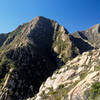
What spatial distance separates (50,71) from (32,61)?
53.4ft

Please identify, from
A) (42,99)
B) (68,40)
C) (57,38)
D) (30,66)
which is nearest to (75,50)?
(68,40)

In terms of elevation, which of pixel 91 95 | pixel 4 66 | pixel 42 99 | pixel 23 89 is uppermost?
pixel 4 66

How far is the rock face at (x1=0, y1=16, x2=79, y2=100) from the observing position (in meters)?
60.4

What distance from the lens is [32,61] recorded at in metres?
88.4

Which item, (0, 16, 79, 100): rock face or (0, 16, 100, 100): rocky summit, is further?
(0, 16, 79, 100): rock face

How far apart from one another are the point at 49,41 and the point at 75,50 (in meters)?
41.3

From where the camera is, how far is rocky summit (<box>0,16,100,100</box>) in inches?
918

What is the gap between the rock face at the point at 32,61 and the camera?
198ft

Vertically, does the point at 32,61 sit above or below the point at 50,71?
above

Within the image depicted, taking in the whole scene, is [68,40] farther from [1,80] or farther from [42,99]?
[42,99]

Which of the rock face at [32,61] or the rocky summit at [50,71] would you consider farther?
the rock face at [32,61]

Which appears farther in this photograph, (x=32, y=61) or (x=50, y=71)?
(x=32, y=61)

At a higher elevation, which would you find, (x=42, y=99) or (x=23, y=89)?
(x=23, y=89)

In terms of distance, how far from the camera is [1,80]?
63938 millimetres
